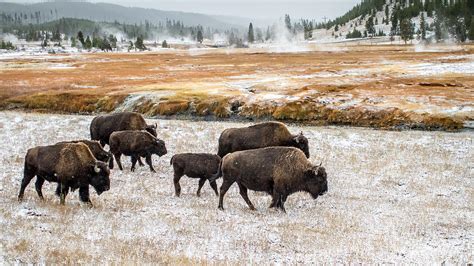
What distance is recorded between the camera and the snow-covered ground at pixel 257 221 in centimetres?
1088

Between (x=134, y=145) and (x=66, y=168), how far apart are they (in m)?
6.39

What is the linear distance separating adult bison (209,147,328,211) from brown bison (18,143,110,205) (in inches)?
156

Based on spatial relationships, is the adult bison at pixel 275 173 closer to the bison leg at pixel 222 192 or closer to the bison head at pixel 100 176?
the bison leg at pixel 222 192

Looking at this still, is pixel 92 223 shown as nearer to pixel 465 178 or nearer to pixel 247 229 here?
pixel 247 229

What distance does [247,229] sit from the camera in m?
13.1

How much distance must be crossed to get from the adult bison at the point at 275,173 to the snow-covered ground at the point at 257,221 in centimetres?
75

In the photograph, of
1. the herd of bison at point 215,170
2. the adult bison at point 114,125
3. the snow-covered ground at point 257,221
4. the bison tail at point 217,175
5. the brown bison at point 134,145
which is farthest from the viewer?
the adult bison at point 114,125

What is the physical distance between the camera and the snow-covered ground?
428 inches

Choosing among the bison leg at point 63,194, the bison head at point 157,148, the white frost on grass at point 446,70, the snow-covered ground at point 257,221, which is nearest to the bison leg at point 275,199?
the snow-covered ground at point 257,221

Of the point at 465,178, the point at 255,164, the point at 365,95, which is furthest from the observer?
Answer: the point at 365,95

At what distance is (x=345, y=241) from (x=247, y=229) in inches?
102

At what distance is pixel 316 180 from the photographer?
51.0 ft

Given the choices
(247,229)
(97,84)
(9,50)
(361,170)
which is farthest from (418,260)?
(9,50)

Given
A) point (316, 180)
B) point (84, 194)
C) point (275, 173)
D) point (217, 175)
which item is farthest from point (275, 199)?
point (84, 194)
